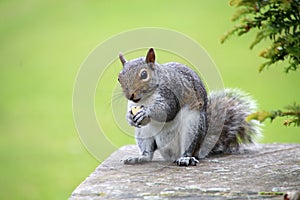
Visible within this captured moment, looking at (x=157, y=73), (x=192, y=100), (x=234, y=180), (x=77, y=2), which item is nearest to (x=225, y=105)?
(x=192, y=100)

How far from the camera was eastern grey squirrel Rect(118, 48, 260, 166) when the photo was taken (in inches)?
68.0

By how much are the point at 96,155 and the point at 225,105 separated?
70 cm

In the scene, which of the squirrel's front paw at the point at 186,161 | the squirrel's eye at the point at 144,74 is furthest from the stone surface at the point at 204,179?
the squirrel's eye at the point at 144,74

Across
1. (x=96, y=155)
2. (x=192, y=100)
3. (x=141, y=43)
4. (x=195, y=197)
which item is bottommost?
(x=195, y=197)

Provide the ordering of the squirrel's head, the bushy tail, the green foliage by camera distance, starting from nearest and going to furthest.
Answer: the green foliage, the squirrel's head, the bushy tail

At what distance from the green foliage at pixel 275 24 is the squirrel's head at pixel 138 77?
36 cm

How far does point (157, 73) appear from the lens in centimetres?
176

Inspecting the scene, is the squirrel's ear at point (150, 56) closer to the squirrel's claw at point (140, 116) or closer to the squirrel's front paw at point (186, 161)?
the squirrel's claw at point (140, 116)

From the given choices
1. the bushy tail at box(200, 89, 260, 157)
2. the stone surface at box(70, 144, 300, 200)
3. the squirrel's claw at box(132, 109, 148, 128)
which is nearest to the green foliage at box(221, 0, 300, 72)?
the stone surface at box(70, 144, 300, 200)

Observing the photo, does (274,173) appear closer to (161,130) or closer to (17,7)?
(161,130)

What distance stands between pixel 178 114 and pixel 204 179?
291 millimetres

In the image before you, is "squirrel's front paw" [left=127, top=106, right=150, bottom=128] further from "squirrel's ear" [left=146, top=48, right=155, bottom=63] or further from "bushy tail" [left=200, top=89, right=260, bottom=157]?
"bushy tail" [left=200, top=89, right=260, bottom=157]

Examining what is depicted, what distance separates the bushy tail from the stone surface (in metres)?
0.07

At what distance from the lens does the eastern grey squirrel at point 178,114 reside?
1.73 meters
